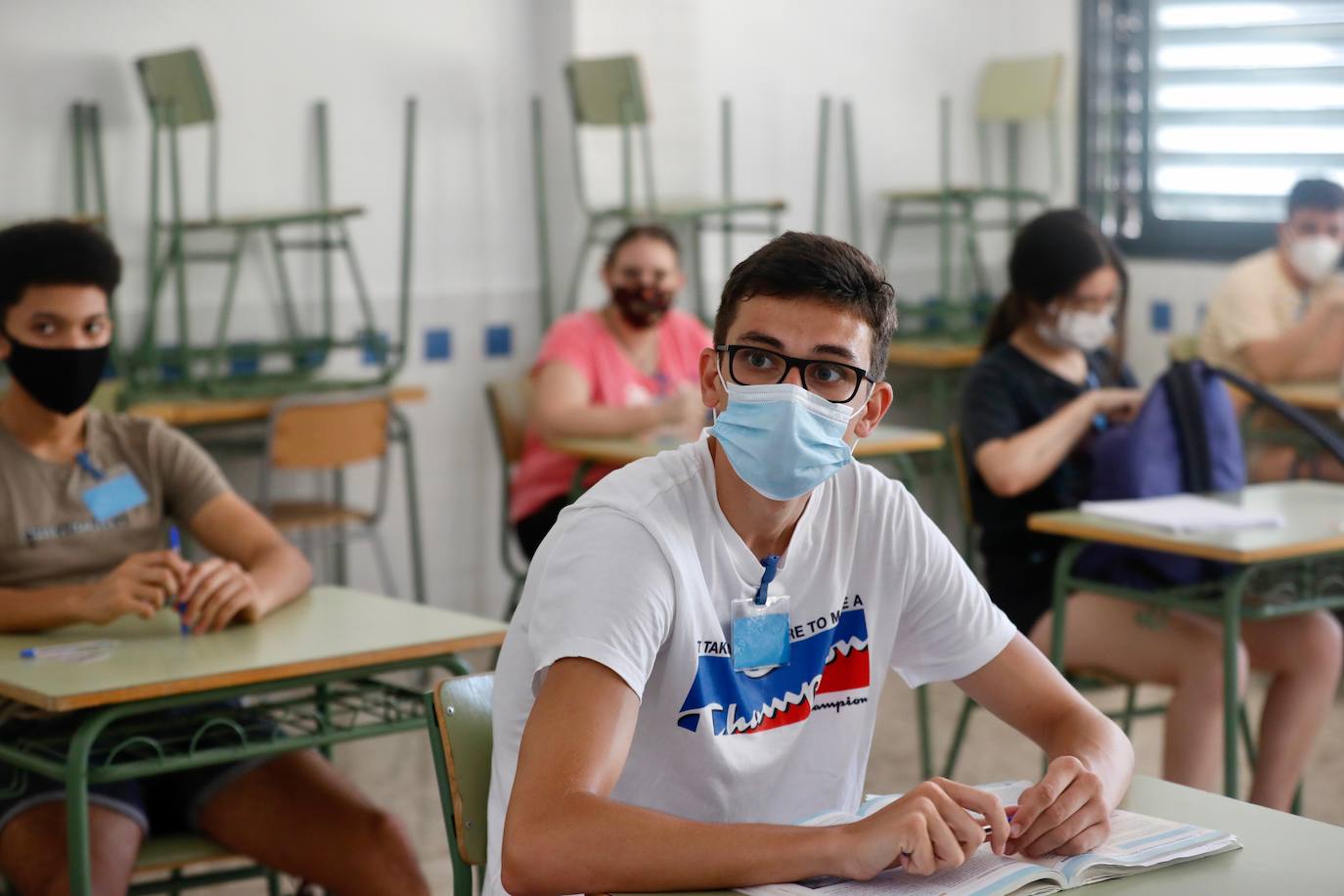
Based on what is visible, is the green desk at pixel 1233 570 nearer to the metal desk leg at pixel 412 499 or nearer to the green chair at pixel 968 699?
the green chair at pixel 968 699

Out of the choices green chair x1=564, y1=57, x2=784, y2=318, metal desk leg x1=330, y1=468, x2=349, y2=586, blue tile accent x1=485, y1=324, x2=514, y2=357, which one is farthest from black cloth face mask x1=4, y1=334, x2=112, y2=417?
blue tile accent x1=485, y1=324, x2=514, y2=357

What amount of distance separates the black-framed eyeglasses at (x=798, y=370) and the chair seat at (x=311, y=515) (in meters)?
2.96

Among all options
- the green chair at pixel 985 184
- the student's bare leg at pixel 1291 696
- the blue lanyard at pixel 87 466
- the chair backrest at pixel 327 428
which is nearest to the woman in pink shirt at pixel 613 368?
the chair backrest at pixel 327 428

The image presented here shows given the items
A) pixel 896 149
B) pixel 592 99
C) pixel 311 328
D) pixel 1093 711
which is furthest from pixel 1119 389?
pixel 896 149

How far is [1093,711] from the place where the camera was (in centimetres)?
171

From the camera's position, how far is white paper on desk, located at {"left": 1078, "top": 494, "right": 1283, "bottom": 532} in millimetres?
2865

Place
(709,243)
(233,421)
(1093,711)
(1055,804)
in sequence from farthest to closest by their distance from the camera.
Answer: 1. (709,243)
2. (233,421)
3. (1093,711)
4. (1055,804)

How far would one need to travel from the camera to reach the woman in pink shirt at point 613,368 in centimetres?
413

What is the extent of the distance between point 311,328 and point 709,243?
4.42 feet

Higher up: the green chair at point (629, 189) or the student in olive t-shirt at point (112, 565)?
the green chair at point (629, 189)

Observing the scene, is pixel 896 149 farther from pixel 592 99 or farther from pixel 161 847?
pixel 161 847

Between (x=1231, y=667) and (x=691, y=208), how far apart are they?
275 centimetres

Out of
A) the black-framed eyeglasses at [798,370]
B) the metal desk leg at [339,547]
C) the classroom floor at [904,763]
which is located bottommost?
the classroom floor at [904,763]

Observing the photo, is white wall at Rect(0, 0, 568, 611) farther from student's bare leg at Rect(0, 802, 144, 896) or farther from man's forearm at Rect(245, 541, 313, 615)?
student's bare leg at Rect(0, 802, 144, 896)
